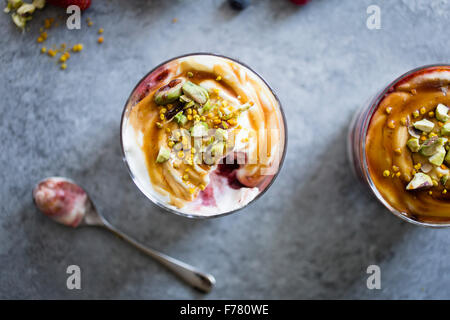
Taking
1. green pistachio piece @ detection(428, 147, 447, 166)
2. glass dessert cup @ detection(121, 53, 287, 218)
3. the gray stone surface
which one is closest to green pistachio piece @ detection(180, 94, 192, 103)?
glass dessert cup @ detection(121, 53, 287, 218)

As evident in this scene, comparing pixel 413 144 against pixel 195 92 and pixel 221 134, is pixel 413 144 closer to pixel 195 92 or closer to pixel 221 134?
pixel 221 134

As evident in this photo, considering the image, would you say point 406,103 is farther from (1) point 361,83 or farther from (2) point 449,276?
(2) point 449,276

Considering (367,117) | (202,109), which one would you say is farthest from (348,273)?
(202,109)

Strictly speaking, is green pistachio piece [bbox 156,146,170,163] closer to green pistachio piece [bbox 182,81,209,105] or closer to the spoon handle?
green pistachio piece [bbox 182,81,209,105]

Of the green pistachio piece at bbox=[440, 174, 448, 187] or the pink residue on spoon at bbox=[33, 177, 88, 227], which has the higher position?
the green pistachio piece at bbox=[440, 174, 448, 187]

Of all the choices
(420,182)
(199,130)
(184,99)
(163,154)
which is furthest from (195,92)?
(420,182)

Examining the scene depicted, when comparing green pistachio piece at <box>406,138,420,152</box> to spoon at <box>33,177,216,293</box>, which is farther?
spoon at <box>33,177,216,293</box>
